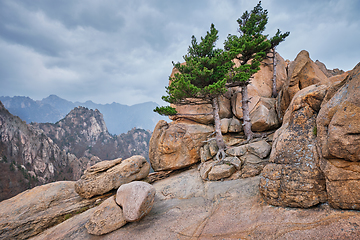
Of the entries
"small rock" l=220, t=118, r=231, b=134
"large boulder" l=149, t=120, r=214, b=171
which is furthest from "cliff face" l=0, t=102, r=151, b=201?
"small rock" l=220, t=118, r=231, b=134

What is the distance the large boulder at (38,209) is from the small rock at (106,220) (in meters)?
4.14

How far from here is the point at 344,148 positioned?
177 inches

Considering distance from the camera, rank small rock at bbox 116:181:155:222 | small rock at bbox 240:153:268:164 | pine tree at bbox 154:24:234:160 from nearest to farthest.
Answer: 1. small rock at bbox 116:181:155:222
2. small rock at bbox 240:153:268:164
3. pine tree at bbox 154:24:234:160

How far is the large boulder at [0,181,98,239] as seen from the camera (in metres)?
8.45

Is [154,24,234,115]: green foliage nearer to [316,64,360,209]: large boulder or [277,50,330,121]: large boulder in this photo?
[277,50,330,121]: large boulder

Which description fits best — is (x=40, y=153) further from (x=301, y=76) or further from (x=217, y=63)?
(x=301, y=76)

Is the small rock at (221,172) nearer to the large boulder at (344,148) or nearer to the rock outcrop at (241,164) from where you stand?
the rock outcrop at (241,164)

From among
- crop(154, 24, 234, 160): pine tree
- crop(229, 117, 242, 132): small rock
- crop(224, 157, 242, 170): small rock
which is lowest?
crop(224, 157, 242, 170): small rock

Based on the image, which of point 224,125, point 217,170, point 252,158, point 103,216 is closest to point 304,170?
point 252,158

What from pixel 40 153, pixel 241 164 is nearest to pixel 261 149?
pixel 241 164

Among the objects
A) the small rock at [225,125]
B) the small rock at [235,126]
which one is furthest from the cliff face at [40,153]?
the small rock at [235,126]

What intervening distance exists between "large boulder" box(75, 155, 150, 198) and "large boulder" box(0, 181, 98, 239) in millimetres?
955

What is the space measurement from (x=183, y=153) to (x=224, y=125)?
181 inches

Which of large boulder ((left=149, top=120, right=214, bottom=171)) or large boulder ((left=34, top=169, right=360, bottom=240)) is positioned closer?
large boulder ((left=34, top=169, right=360, bottom=240))
